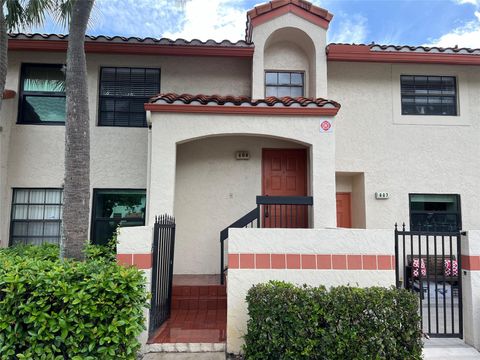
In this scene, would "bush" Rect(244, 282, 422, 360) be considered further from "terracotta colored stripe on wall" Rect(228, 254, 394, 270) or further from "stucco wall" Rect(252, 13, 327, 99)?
"stucco wall" Rect(252, 13, 327, 99)

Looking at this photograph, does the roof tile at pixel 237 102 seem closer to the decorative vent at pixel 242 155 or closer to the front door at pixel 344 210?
the decorative vent at pixel 242 155

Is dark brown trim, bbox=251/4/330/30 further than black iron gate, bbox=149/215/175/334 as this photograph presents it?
Yes

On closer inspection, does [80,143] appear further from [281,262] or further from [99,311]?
[281,262]

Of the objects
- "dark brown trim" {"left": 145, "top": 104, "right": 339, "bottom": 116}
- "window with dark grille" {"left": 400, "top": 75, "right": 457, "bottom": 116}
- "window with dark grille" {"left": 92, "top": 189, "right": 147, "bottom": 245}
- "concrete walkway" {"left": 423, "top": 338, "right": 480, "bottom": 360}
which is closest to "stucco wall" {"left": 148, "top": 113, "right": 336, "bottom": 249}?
"dark brown trim" {"left": 145, "top": 104, "right": 339, "bottom": 116}

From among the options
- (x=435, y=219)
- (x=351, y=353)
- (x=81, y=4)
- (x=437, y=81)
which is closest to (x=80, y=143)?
(x=81, y=4)

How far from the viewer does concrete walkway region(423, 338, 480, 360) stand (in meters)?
5.07

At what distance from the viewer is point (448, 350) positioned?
17.3 feet

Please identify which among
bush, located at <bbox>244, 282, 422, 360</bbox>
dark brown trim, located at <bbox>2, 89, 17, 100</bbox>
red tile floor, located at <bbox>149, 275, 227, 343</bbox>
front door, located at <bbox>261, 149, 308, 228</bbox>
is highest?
dark brown trim, located at <bbox>2, 89, 17, 100</bbox>

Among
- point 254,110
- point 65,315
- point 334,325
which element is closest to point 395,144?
point 254,110

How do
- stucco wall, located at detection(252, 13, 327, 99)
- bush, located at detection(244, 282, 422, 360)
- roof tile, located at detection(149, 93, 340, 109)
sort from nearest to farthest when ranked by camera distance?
1. bush, located at detection(244, 282, 422, 360)
2. roof tile, located at detection(149, 93, 340, 109)
3. stucco wall, located at detection(252, 13, 327, 99)

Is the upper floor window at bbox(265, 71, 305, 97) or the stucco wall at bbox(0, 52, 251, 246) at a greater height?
the upper floor window at bbox(265, 71, 305, 97)

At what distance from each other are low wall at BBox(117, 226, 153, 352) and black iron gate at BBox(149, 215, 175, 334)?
18cm

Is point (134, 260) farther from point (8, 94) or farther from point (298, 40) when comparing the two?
point (298, 40)

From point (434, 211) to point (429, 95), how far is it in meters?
3.44
